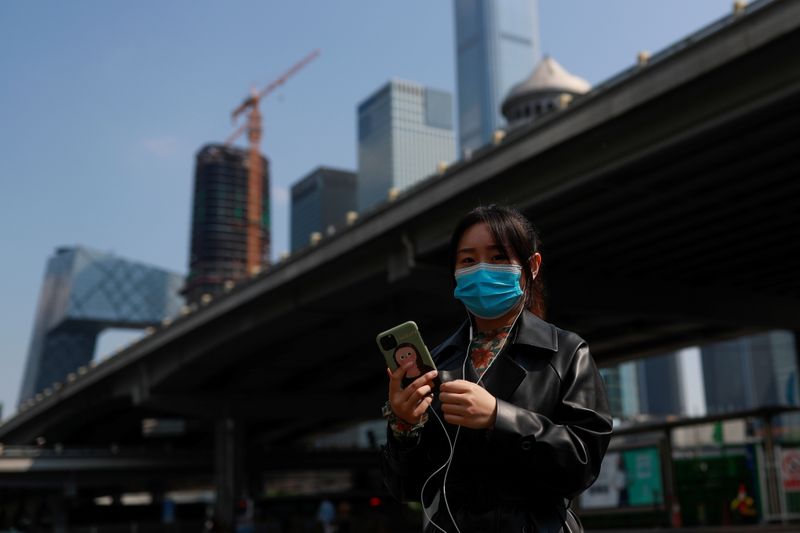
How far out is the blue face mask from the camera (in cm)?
295

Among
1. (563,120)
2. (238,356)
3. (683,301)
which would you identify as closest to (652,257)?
(683,301)

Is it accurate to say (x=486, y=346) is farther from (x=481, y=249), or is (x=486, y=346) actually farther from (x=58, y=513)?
(x=58, y=513)

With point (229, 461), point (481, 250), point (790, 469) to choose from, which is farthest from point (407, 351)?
point (229, 461)

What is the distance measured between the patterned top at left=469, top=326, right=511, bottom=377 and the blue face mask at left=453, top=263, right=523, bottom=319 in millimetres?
68

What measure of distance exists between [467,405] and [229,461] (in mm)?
57081

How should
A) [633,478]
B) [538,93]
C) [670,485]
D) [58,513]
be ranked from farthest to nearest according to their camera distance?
[538,93], [58,513], [633,478], [670,485]

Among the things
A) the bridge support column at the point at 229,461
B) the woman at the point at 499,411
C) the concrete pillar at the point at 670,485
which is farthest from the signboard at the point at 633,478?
the bridge support column at the point at 229,461

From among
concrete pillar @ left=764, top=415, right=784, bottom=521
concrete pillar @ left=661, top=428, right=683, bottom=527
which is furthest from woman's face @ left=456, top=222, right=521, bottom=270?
concrete pillar @ left=661, top=428, right=683, bottom=527

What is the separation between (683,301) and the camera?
3762 centimetres

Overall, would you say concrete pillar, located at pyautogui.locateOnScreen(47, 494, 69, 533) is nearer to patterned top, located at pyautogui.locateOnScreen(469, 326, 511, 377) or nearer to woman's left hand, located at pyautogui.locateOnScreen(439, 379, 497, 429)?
patterned top, located at pyautogui.locateOnScreen(469, 326, 511, 377)

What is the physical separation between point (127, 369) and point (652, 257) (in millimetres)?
36965

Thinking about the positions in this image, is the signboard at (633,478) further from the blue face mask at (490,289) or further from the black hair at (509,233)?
the blue face mask at (490,289)

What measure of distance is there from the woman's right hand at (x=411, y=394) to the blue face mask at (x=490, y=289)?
1.15 feet

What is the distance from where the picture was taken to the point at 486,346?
3.01 metres
